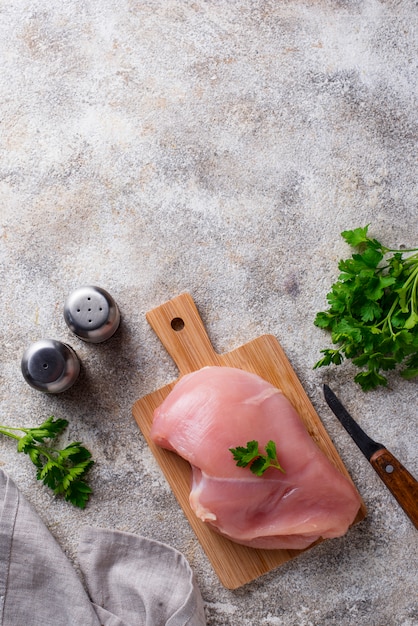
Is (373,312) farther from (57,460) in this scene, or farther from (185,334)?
(57,460)

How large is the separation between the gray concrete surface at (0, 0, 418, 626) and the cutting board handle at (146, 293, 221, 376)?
6 cm

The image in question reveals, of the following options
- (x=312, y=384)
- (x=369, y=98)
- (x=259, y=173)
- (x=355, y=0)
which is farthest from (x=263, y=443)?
(x=355, y=0)

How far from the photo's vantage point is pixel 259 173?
2.38m

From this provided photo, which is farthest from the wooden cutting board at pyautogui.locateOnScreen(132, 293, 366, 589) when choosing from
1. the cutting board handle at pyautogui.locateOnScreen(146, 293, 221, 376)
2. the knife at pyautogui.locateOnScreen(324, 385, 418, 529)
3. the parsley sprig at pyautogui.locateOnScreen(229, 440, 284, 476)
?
the parsley sprig at pyautogui.locateOnScreen(229, 440, 284, 476)

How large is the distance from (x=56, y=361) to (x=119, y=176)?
72 cm

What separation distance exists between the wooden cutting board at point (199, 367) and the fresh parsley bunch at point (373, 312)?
0.53ft

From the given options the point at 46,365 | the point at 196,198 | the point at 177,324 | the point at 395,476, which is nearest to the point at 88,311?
the point at 46,365

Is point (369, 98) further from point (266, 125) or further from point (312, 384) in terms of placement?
point (312, 384)

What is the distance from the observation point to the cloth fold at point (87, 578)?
221 centimetres

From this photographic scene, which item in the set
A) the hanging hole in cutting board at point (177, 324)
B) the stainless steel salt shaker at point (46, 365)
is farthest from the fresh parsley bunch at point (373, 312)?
the stainless steel salt shaker at point (46, 365)

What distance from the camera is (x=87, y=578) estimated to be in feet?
7.45

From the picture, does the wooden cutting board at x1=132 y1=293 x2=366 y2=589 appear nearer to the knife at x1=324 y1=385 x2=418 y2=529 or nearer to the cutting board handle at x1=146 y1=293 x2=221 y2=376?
the cutting board handle at x1=146 y1=293 x2=221 y2=376

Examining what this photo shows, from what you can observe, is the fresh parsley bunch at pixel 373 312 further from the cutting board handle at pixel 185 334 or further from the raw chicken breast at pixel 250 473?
the cutting board handle at pixel 185 334

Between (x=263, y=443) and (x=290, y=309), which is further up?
(x=290, y=309)
